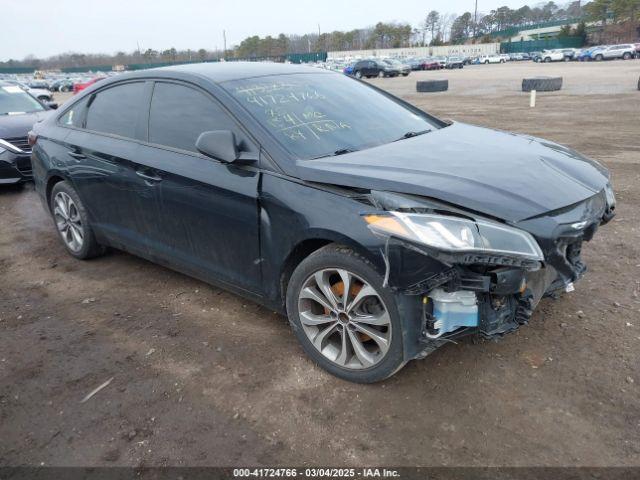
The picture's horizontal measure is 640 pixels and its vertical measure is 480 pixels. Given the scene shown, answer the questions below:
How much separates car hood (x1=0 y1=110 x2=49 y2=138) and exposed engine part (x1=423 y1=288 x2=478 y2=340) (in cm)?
758

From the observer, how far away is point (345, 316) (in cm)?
289

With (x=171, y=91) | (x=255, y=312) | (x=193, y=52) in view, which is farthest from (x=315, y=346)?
(x=193, y=52)

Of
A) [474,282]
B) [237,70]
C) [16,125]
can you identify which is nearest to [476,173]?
[474,282]

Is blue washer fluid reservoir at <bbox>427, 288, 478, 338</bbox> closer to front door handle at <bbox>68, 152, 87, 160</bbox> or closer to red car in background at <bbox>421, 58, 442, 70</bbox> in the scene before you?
front door handle at <bbox>68, 152, 87, 160</bbox>

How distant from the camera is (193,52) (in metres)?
135

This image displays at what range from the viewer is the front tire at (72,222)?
4676 mm

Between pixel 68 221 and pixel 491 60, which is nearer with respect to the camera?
pixel 68 221

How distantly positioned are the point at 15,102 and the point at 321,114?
806 cm

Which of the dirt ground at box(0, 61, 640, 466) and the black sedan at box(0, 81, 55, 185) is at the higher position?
the black sedan at box(0, 81, 55, 185)

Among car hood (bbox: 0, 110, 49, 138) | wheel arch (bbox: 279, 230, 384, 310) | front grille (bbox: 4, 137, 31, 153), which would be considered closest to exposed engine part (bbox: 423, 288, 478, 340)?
wheel arch (bbox: 279, 230, 384, 310)

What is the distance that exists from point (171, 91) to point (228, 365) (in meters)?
1.96

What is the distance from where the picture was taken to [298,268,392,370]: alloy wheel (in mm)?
2766

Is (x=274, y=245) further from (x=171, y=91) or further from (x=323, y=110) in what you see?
(x=171, y=91)

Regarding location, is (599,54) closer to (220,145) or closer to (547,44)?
(547,44)
